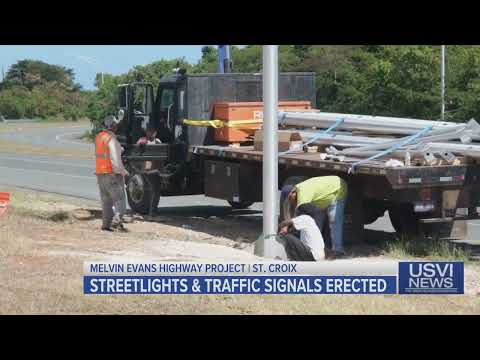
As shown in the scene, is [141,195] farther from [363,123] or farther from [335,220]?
[335,220]

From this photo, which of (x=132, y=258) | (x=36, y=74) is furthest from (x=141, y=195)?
(x=36, y=74)

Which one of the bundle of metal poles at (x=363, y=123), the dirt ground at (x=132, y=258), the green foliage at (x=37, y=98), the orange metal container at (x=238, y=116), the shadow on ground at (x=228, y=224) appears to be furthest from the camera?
the green foliage at (x=37, y=98)

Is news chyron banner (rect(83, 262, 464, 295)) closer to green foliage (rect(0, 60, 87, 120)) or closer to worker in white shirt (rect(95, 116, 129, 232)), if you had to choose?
worker in white shirt (rect(95, 116, 129, 232))

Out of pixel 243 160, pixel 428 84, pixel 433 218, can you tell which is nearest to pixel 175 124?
pixel 243 160

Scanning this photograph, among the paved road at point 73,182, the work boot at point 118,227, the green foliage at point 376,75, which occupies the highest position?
the green foliage at point 376,75

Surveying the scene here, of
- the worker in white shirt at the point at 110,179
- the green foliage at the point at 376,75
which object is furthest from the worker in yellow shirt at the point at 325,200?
the green foliage at the point at 376,75

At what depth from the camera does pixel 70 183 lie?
989 inches

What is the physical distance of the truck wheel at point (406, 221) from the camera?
559 inches

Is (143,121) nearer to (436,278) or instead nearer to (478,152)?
(478,152)

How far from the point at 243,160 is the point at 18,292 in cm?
679

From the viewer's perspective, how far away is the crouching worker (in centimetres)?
1216

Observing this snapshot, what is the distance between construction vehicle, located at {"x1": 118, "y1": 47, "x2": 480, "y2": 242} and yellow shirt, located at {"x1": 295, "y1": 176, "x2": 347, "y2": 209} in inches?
8.7

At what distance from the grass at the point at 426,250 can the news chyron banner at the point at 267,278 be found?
2.07m

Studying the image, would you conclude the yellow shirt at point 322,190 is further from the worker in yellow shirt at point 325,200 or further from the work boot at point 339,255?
the work boot at point 339,255
